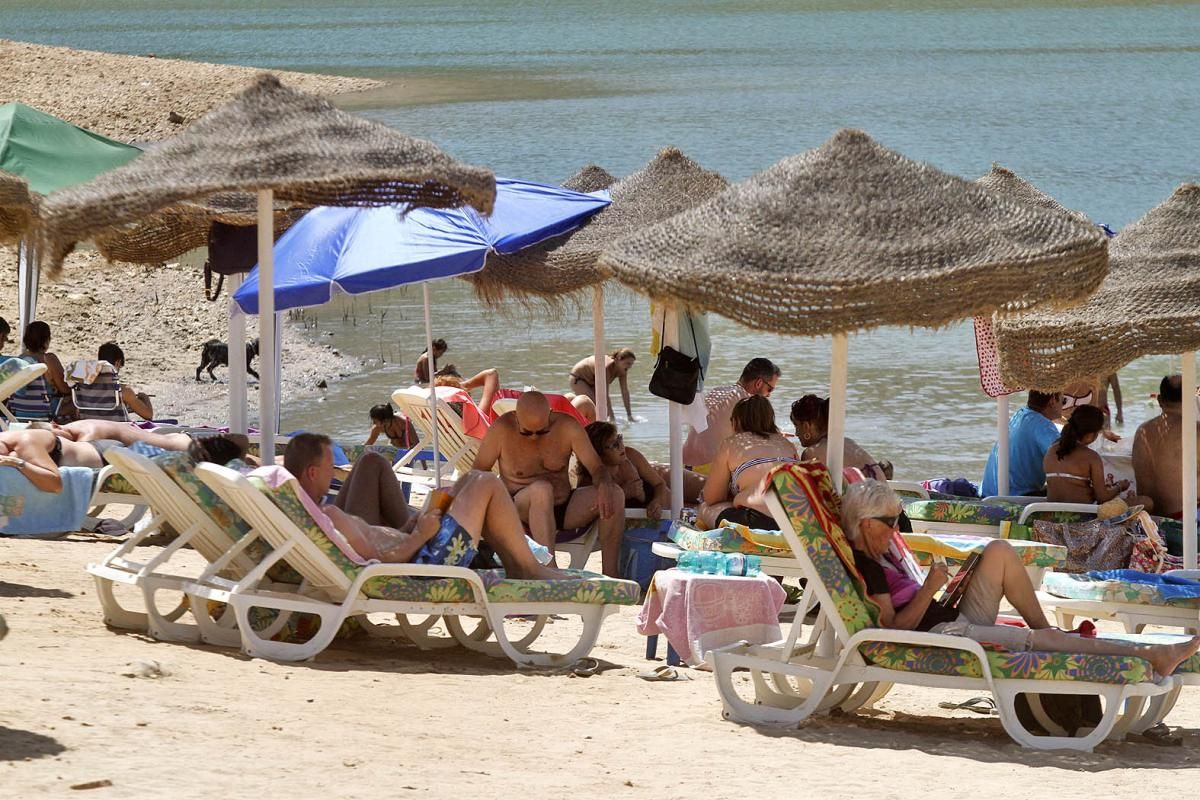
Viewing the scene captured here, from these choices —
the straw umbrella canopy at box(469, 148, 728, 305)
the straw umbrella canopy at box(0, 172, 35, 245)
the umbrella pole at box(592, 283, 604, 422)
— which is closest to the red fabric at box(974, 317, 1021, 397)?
the straw umbrella canopy at box(469, 148, 728, 305)

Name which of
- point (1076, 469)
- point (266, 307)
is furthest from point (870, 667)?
point (1076, 469)

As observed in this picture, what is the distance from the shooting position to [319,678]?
17.8ft

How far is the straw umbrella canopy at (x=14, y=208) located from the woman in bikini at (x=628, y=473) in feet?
9.77

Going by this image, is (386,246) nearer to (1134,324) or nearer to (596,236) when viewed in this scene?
(596,236)

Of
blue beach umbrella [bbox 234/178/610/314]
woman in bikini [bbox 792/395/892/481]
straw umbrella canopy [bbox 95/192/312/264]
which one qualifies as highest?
straw umbrella canopy [bbox 95/192/312/264]

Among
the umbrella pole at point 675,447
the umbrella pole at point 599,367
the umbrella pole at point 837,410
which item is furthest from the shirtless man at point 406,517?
the umbrella pole at point 599,367

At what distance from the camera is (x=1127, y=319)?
23.1 feet

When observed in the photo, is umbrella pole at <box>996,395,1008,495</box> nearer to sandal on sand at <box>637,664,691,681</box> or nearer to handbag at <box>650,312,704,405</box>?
handbag at <box>650,312,704,405</box>

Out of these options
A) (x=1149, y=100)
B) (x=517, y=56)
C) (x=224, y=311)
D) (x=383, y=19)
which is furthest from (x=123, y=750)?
(x=383, y=19)

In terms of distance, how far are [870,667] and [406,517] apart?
179 centimetres

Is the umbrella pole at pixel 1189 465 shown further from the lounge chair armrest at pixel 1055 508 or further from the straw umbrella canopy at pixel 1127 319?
the lounge chair armrest at pixel 1055 508

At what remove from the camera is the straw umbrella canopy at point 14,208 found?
860cm

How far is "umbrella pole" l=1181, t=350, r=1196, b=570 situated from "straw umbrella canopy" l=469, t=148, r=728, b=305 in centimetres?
252

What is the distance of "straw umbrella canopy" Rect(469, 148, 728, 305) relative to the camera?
8.44 metres
